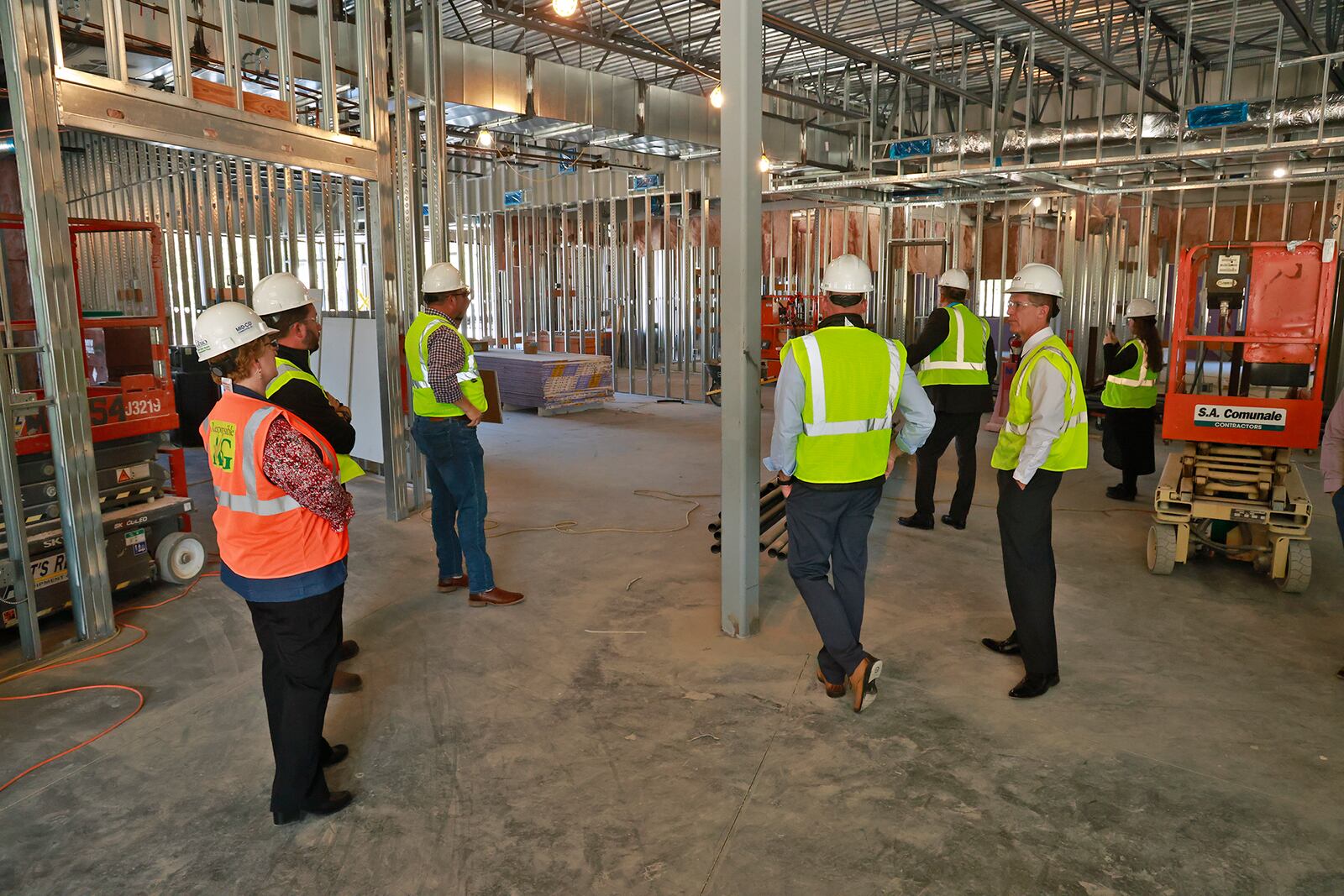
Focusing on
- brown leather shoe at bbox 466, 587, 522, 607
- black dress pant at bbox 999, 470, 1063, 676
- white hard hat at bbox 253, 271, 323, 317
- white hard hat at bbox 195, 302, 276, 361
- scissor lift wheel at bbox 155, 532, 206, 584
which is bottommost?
brown leather shoe at bbox 466, 587, 522, 607

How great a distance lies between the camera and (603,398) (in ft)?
45.9

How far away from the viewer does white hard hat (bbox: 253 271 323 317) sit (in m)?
3.85

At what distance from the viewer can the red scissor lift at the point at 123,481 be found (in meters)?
4.67

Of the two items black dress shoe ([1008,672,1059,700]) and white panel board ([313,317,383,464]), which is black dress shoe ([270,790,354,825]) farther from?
white panel board ([313,317,383,464])

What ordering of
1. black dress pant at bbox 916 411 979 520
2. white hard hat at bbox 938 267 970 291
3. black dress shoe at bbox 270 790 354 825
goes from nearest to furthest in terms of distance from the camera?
black dress shoe at bbox 270 790 354 825
black dress pant at bbox 916 411 979 520
white hard hat at bbox 938 267 970 291

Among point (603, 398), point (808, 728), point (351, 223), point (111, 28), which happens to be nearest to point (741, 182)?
point (808, 728)

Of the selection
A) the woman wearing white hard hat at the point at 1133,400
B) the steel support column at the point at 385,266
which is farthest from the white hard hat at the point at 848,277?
the woman wearing white hard hat at the point at 1133,400

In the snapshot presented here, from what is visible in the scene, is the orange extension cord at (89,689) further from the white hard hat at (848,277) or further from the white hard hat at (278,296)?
the white hard hat at (848,277)

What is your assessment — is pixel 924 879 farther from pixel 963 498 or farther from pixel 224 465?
pixel 963 498

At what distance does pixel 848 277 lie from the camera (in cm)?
383

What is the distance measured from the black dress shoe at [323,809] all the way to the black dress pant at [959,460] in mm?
4916

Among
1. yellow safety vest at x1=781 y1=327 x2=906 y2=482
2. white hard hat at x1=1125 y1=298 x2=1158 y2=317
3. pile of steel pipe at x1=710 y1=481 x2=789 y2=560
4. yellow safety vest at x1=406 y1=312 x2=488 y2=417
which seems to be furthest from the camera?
white hard hat at x1=1125 y1=298 x2=1158 y2=317

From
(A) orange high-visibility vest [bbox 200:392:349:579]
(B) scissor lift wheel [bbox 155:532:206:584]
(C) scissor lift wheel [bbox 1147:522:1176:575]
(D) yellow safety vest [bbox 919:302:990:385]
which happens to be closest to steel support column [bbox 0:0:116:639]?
(B) scissor lift wheel [bbox 155:532:206:584]

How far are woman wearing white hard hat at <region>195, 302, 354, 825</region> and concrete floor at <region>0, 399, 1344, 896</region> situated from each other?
16.7 inches
